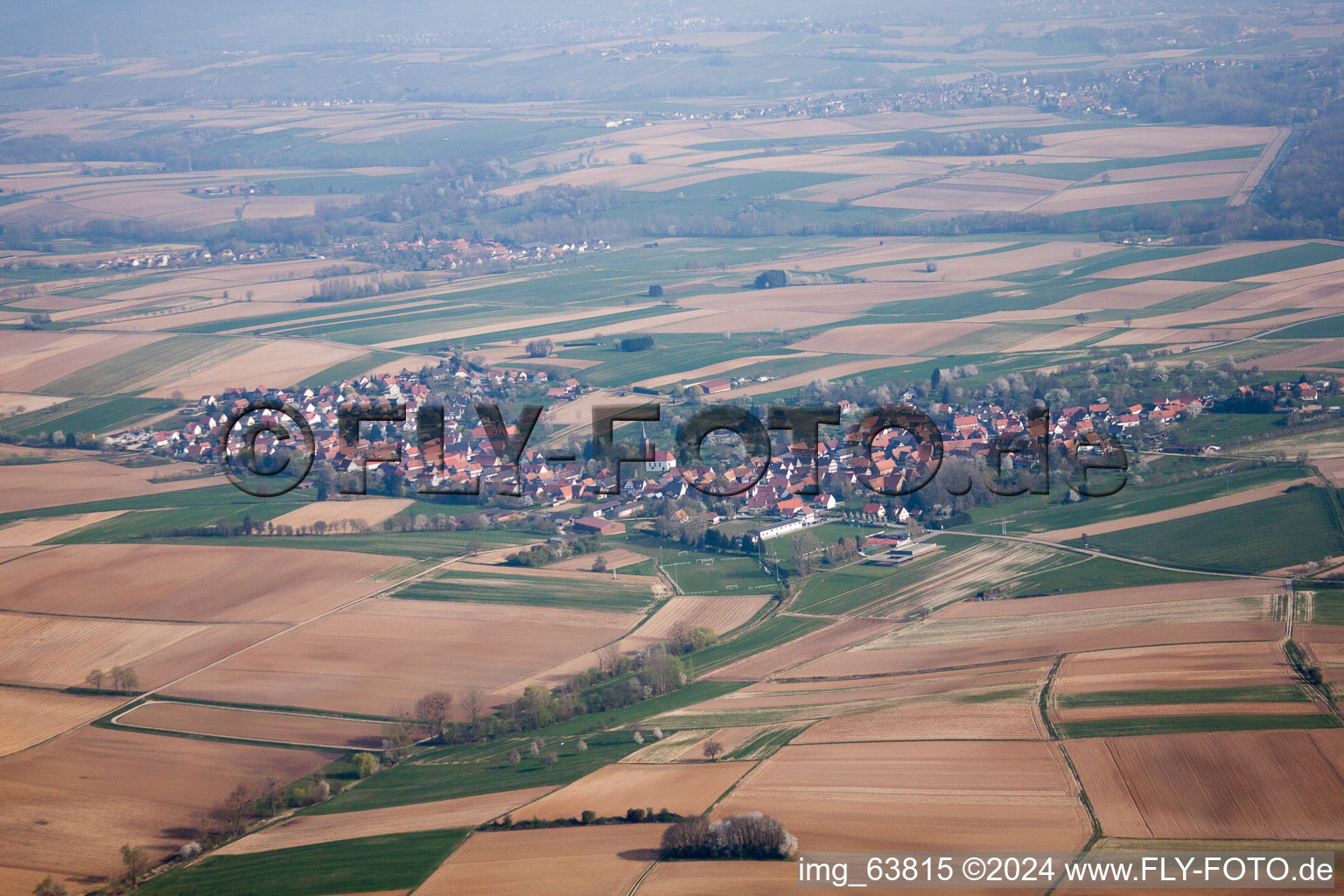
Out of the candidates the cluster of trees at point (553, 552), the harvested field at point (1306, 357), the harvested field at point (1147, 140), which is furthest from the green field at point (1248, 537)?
the harvested field at point (1147, 140)

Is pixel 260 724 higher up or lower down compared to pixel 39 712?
lower down

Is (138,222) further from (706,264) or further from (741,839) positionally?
(741,839)

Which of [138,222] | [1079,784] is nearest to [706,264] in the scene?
[138,222]

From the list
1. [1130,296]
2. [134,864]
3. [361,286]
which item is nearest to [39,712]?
[134,864]

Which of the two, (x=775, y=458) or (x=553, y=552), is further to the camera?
(x=775, y=458)

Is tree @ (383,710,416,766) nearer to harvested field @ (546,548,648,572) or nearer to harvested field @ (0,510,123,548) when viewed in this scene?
harvested field @ (546,548,648,572)

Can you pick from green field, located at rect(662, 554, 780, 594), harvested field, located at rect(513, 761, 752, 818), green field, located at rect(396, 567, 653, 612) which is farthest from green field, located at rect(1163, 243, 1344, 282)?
harvested field, located at rect(513, 761, 752, 818)

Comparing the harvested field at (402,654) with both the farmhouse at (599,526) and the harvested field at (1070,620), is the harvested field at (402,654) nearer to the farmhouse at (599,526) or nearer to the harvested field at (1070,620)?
the farmhouse at (599,526)

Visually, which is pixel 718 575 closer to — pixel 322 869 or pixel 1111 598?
pixel 1111 598
